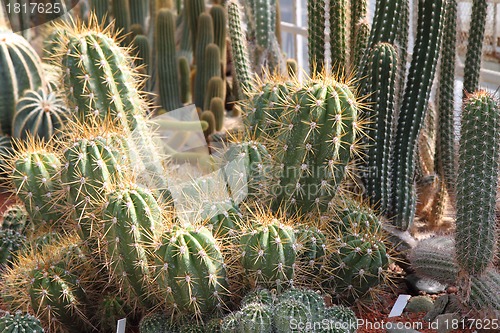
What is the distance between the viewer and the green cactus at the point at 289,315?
2424 mm

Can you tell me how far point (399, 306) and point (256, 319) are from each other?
1.01 m

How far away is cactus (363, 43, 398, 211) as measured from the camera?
3.41m

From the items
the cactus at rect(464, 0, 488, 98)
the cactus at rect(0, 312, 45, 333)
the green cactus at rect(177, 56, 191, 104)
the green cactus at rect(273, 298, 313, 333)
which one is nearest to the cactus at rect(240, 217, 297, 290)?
the green cactus at rect(273, 298, 313, 333)

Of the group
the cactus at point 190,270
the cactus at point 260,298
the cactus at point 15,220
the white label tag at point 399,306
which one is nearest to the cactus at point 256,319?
the cactus at point 260,298

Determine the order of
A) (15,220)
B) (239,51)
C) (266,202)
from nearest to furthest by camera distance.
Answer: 1. (266,202)
2. (15,220)
3. (239,51)

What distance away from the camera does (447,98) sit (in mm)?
3957

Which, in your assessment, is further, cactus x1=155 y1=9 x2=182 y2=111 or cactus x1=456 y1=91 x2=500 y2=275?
cactus x1=155 y1=9 x2=182 y2=111

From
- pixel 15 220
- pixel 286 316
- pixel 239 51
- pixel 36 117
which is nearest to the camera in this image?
pixel 286 316

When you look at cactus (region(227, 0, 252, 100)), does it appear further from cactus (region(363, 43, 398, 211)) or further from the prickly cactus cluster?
cactus (region(363, 43, 398, 211))

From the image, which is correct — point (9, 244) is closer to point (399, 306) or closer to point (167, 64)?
point (399, 306)

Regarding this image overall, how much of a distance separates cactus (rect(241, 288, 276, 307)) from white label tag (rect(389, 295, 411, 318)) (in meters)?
0.80

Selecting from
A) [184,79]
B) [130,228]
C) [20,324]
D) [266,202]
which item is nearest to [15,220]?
[20,324]

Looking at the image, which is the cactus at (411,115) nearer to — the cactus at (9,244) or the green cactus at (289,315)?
the green cactus at (289,315)

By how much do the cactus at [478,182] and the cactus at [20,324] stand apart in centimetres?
186
